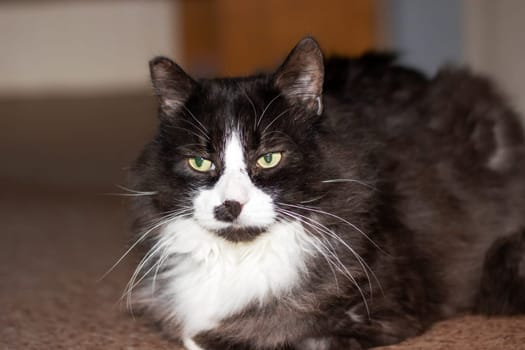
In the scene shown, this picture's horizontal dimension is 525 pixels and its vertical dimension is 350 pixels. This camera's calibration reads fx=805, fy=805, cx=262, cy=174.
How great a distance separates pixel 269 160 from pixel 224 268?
11.0 inches

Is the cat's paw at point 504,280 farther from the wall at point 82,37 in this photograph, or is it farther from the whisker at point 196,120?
the wall at point 82,37

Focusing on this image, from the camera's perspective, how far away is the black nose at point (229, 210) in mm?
1653

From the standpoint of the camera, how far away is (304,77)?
5.94 ft

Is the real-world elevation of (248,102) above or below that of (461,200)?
above

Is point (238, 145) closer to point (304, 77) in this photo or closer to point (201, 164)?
point (201, 164)

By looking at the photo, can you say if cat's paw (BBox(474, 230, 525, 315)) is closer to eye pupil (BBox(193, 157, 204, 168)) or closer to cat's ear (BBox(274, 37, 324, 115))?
cat's ear (BBox(274, 37, 324, 115))

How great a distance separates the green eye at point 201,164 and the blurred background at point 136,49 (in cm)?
53

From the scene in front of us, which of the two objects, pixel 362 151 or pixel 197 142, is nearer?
pixel 197 142

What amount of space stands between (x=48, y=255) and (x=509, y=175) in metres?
1.74

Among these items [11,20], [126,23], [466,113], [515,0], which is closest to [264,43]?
[515,0]

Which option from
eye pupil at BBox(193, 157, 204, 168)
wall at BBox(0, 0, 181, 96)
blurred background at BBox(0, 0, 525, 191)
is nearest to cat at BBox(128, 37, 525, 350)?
eye pupil at BBox(193, 157, 204, 168)

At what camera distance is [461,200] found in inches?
86.1

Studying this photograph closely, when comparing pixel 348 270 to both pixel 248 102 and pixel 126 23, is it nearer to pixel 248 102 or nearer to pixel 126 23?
pixel 248 102

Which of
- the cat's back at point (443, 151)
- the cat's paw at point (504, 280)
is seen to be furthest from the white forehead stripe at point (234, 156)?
the cat's paw at point (504, 280)
